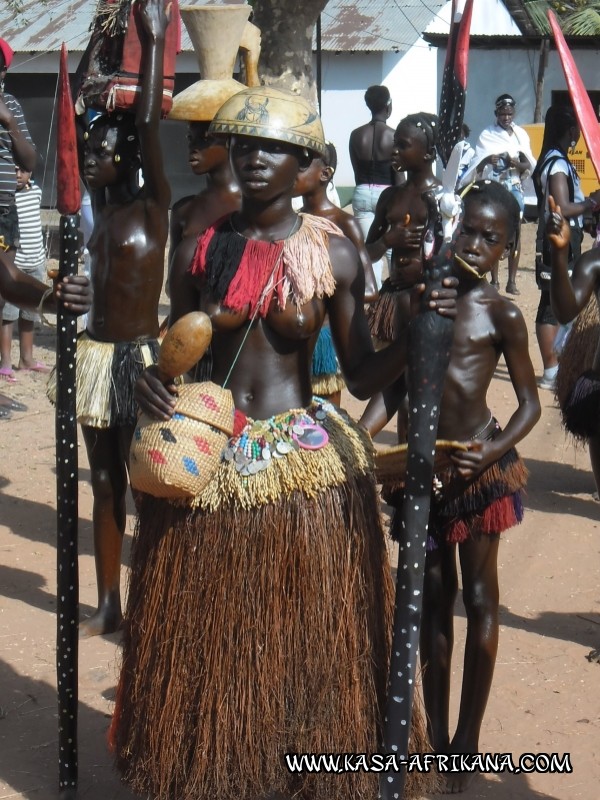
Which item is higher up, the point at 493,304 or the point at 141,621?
the point at 493,304

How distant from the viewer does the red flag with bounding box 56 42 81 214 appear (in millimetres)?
3105

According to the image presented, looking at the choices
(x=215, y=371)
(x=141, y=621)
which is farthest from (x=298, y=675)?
(x=215, y=371)

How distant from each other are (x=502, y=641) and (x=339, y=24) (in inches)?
735

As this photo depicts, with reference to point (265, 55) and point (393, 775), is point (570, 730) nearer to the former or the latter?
point (393, 775)

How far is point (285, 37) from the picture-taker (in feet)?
30.6

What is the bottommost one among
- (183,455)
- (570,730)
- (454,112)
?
(570,730)

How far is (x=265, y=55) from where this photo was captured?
940cm

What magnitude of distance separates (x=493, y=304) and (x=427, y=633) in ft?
3.64

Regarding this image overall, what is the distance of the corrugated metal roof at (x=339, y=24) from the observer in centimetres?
1988

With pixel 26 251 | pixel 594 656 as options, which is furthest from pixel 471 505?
pixel 26 251

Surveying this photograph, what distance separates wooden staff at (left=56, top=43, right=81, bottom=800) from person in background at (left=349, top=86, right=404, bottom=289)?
743 centimetres

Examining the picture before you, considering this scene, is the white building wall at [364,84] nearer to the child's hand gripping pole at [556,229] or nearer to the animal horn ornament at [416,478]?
the child's hand gripping pole at [556,229]

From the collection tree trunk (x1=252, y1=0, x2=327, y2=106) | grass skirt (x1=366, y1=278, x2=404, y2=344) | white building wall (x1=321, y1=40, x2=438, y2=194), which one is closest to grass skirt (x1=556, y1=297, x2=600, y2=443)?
grass skirt (x1=366, y1=278, x2=404, y2=344)

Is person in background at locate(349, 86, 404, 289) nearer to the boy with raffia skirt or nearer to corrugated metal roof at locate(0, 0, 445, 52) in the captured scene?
the boy with raffia skirt
